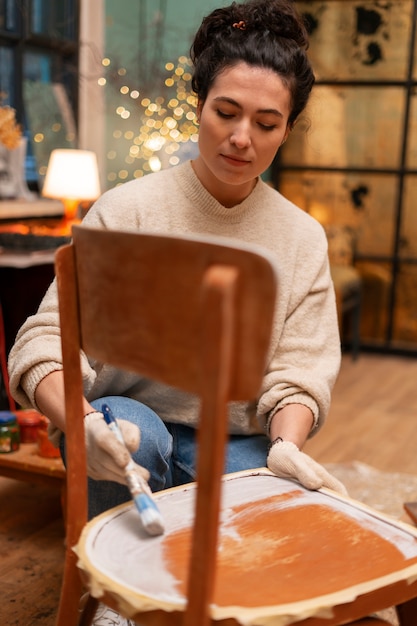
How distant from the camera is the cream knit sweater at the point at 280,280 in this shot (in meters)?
1.28

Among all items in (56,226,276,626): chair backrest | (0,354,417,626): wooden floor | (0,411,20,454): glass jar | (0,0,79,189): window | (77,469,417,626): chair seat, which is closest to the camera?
(56,226,276,626): chair backrest

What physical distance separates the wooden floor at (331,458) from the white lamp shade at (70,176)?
1.41 metres

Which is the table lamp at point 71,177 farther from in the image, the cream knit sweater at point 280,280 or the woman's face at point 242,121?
the woman's face at point 242,121

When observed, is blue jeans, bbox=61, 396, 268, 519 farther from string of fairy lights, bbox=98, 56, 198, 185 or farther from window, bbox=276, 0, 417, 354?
window, bbox=276, 0, 417, 354

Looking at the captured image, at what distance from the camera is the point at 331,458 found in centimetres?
261

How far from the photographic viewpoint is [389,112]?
4207 millimetres

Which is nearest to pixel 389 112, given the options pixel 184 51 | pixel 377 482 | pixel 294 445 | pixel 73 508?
pixel 184 51

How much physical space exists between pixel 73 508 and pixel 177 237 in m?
0.39

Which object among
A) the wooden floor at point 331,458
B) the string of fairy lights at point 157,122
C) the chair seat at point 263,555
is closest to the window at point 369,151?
the wooden floor at point 331,458

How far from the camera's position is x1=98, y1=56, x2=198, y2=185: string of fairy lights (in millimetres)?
4020

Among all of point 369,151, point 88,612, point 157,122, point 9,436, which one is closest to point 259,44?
point 88,612

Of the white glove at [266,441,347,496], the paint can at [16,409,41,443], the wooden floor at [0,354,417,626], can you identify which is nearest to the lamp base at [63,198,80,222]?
the wooden floor at [0,354,417,626]

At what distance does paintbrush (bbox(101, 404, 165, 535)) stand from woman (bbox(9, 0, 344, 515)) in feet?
0.66

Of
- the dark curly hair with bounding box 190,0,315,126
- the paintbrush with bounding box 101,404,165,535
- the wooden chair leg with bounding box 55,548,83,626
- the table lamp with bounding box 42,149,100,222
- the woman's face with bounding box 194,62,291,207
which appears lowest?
the wooden chair leg with bounding box 55,548,83,626
